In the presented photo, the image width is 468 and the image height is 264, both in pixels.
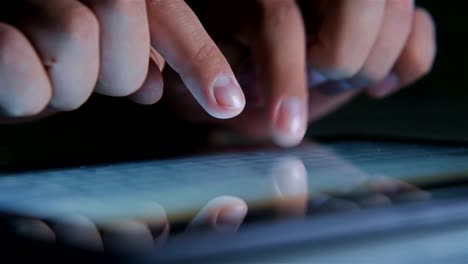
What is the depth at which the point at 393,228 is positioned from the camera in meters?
0.17

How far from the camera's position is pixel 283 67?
1.48ft

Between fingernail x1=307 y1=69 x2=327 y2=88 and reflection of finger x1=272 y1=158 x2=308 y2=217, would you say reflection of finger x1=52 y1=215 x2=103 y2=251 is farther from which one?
fingernail x1=307 y1=69 x2=327 y2=88

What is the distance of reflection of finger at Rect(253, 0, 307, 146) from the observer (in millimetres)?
392

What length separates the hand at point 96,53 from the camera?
1.10ft

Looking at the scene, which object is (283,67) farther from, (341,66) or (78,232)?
(78,232)

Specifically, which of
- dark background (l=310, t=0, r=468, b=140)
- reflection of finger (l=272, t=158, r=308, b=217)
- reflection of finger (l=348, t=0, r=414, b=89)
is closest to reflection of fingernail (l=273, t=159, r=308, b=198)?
reflection of finger (l=272, t=158, r=308, b=217)

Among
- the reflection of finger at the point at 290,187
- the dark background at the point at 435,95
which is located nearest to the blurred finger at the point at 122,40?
the reflection of finger at the point at 290,187

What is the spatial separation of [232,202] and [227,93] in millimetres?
144

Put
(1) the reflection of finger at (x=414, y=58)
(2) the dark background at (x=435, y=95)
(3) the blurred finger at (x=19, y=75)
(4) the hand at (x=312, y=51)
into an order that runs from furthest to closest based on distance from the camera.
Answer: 1. (2) the dark background at (x=435, y=95)
2. (1) the reflection of finger at (x=414, y=58)
3. (4) the hand at (x=312, y=51)
4. (3) the blurred finger at (x=19, y=75)

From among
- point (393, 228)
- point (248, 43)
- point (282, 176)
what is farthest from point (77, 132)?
point (393, 228)

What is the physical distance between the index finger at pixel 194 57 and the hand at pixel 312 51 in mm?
58

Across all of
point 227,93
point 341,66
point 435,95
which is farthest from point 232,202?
point 435,95

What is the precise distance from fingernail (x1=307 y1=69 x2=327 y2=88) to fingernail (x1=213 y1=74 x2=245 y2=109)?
0.54 ft

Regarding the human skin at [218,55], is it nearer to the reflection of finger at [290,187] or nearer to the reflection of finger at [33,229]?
the reflection of finger at [290,187]
